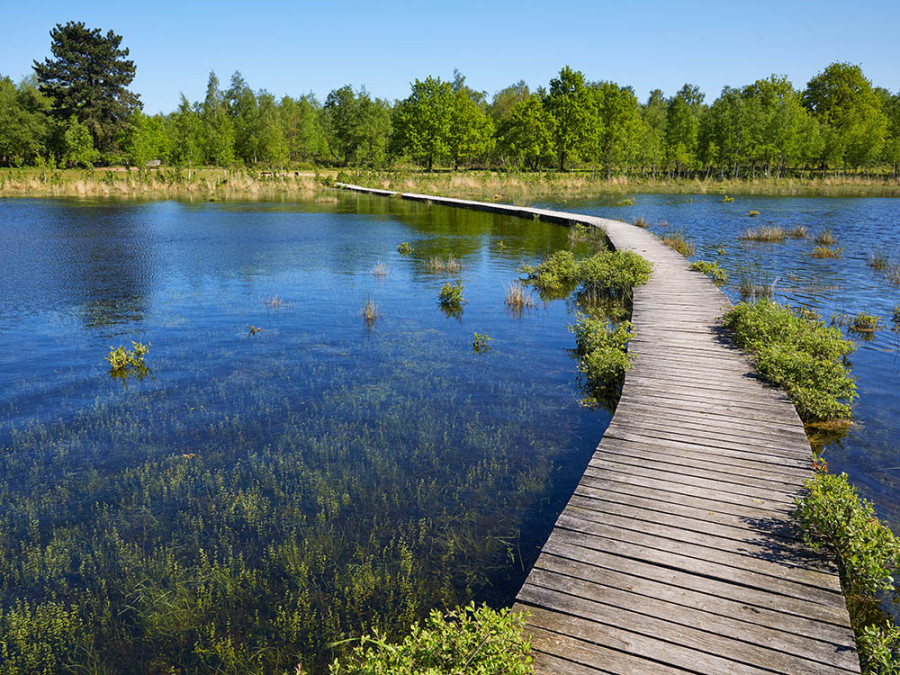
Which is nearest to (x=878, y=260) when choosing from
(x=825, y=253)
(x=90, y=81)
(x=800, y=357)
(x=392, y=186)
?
(x=825, y=253)

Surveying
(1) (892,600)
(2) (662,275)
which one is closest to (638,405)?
(1) (892,600)

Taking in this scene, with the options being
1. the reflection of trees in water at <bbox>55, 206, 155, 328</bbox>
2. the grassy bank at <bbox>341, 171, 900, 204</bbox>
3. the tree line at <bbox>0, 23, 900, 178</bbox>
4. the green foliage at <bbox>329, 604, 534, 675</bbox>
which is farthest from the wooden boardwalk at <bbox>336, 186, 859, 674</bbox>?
the tree line at <bbox>0, 23, 900, 178</bbox>

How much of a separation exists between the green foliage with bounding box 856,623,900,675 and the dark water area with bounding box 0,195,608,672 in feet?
9.31

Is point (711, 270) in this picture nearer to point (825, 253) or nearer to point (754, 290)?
point (754, 290)

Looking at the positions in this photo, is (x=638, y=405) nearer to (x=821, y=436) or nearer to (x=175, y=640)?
(x=821, y=436)

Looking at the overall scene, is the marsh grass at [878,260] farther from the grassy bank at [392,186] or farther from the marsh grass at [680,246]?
the grassy bank at [392,186]

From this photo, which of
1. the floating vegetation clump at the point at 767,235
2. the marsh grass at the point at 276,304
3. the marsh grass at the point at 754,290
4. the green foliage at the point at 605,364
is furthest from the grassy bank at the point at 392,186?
the green foliage at the point at 605,364

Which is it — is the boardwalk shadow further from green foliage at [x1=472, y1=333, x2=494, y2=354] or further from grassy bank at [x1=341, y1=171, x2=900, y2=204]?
grassy bank at [x1=341, y1=171, x2=900, y2=204]

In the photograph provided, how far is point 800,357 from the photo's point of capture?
8719 millimetres

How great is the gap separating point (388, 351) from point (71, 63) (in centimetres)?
8591

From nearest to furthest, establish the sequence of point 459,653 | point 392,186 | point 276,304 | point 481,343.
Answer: point 459,653
point 481,343
point 276,304
point 392,186

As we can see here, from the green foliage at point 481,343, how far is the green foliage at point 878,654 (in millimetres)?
8938

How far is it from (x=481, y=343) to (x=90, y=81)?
285ft

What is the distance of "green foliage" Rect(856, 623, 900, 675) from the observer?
11.7ft
